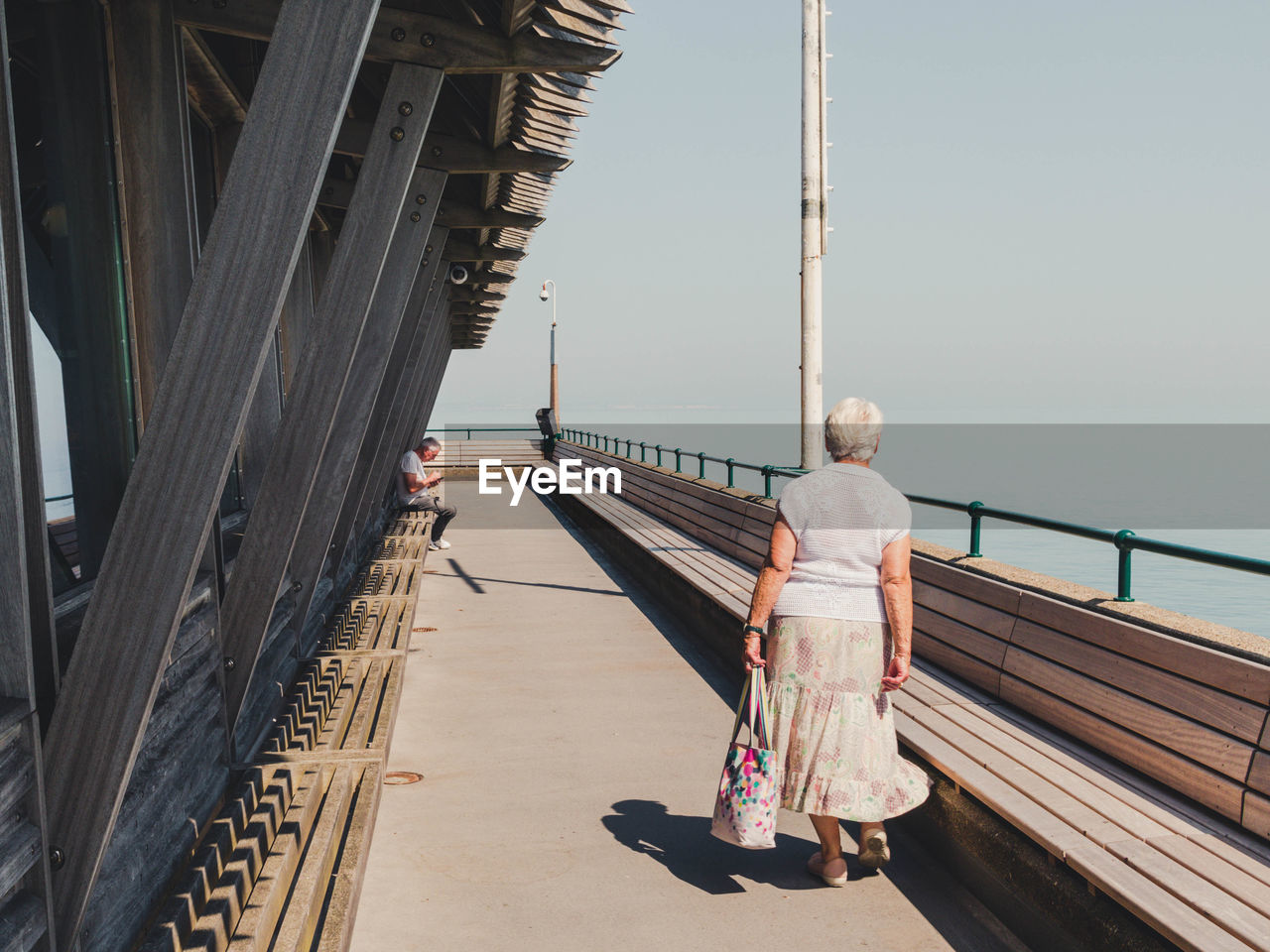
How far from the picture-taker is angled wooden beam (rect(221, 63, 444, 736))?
426 cm

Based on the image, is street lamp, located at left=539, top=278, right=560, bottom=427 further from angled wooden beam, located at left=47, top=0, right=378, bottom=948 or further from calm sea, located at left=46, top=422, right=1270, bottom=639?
angled wooden beam, located at left=47, top=0, right=378, bottom=948

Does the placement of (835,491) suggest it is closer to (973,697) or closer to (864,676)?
(864,676)

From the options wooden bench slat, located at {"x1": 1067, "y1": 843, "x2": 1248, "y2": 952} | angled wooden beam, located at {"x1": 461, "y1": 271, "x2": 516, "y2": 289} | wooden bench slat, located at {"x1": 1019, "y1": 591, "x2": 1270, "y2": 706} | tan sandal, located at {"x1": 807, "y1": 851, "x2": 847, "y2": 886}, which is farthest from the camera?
angled wooden beam, located at {"x1": 461, "y1": 271, "x2": 516, "y2": 289}

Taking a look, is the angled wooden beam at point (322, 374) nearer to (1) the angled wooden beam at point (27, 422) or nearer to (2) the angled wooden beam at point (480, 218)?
(1) the angled wooden beam at point (27, 422)

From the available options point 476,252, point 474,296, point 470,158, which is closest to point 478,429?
point 474,296

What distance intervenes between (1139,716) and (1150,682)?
5.6 inches

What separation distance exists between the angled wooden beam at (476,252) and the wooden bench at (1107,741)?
7068 millimetres

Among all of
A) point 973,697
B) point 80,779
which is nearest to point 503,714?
point 973,697

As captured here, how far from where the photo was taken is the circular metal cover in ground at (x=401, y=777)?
18.2 feet

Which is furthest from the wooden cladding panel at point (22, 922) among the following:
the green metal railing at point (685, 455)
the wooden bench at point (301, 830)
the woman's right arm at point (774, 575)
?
the green metal railing at point (685, 455)

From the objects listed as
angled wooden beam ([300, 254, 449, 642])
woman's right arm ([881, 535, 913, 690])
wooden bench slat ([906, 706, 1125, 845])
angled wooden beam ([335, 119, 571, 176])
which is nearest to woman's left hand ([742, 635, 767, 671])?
woman's right arm ([881, 535, 913, 690])

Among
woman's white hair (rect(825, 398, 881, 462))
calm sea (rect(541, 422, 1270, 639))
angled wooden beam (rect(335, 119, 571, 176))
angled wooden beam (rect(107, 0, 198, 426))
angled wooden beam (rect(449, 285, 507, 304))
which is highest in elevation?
angled wooden beam (rect(449, 285, 507, 304))

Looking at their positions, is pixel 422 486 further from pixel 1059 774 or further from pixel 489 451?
pixel 489 451

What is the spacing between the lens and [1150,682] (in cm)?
416
